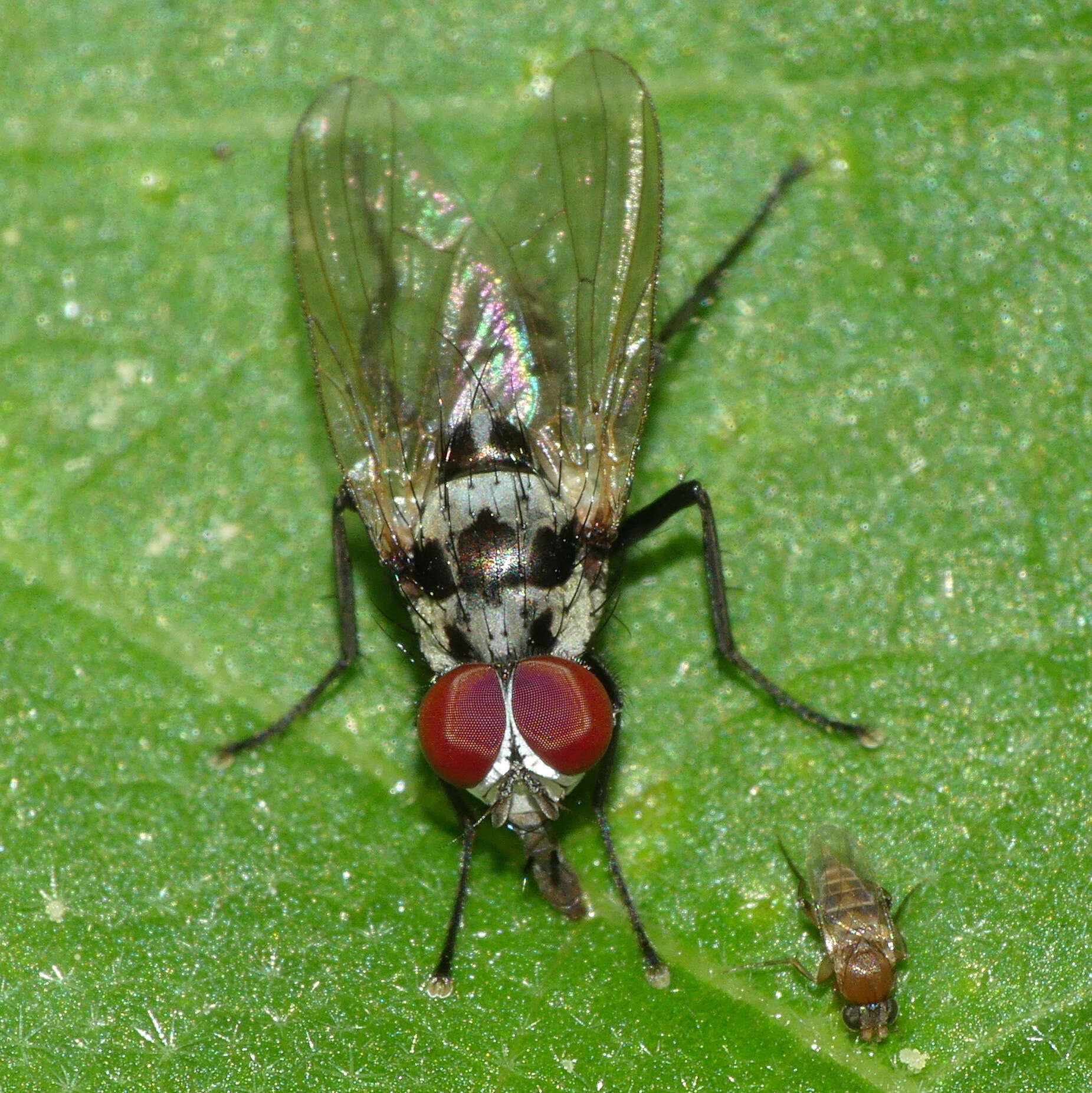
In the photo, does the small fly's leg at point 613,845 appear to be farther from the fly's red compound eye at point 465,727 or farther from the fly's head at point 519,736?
the fly's red compound eye at point 465,727

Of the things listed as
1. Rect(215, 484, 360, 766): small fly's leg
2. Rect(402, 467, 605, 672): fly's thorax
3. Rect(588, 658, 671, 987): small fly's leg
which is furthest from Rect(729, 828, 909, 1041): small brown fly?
Rect(215, 484, 360, 766): small fly's leg

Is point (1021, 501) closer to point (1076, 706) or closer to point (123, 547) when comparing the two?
point (1076, 706)

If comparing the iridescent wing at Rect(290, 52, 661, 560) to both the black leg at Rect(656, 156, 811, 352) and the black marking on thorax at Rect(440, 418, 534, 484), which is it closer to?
the black marking on thorax at Rect(440, 418, 534, 484)

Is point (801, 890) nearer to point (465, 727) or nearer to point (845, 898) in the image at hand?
point (845, 898)

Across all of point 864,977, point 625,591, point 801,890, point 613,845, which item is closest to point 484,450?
point 625,591

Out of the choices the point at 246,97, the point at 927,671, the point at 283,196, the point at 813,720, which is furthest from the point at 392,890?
the point at 246,97

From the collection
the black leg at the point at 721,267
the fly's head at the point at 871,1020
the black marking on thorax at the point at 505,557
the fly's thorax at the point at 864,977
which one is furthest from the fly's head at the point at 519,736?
the black leg at the point at 721,267
